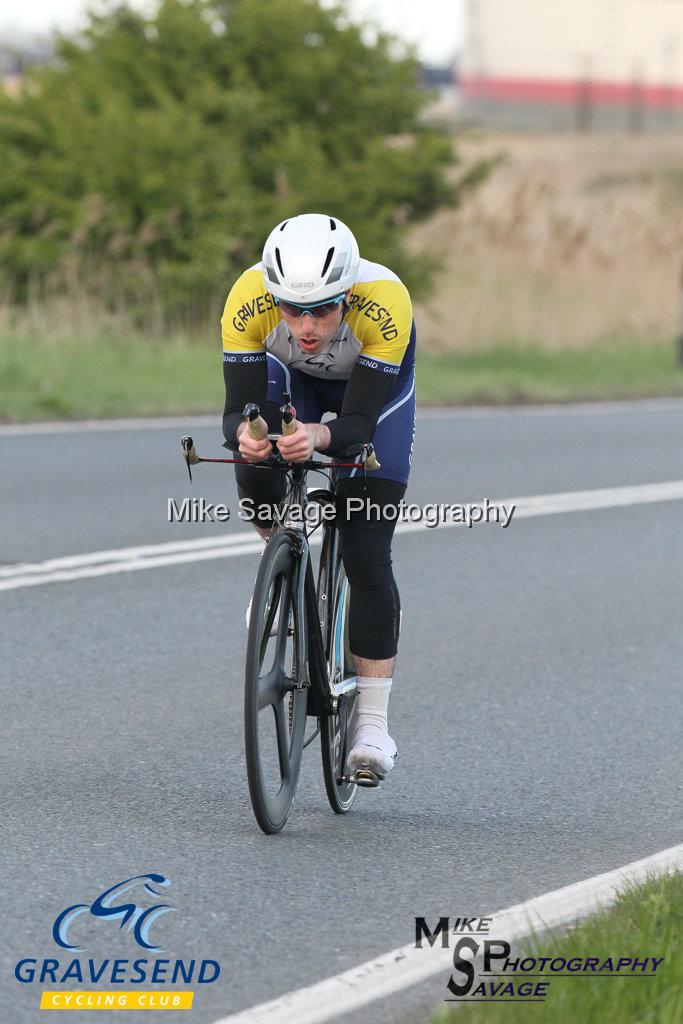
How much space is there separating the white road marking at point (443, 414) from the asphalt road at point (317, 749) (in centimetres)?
298

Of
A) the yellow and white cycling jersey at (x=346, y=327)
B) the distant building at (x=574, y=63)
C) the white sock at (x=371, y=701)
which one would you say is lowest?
the distant building at (x=574, y=63)

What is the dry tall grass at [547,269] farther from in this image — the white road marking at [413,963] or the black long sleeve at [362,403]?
the white road marking at [413,963]

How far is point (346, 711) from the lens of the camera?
18.0 feet

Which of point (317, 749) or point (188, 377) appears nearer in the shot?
point (317, 749)

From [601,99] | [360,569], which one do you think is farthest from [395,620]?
[601,99]

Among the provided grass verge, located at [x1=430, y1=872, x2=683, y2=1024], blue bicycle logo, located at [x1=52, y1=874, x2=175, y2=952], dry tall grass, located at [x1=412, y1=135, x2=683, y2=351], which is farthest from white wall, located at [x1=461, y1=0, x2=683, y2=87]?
grass verge, located at [x1=430, y1=872, x2=683, y2=1024]

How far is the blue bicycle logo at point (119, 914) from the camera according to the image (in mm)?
4168

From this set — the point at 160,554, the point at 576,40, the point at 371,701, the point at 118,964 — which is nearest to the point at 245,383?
the point at 371,701

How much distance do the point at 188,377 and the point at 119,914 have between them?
43.1 feet

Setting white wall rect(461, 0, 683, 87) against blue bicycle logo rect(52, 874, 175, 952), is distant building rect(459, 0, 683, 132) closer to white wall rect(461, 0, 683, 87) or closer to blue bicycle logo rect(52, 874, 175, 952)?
white wall rect(461, 0, 683, 87)

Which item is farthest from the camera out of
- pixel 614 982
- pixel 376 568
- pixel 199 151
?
pixel 199 151

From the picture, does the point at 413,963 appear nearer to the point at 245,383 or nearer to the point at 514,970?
the point at 514,970

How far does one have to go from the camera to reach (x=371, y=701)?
541 cm

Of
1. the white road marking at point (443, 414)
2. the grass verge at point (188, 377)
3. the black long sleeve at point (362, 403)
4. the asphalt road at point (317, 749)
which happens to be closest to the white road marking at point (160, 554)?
the asphalt road at point (317, 749)
